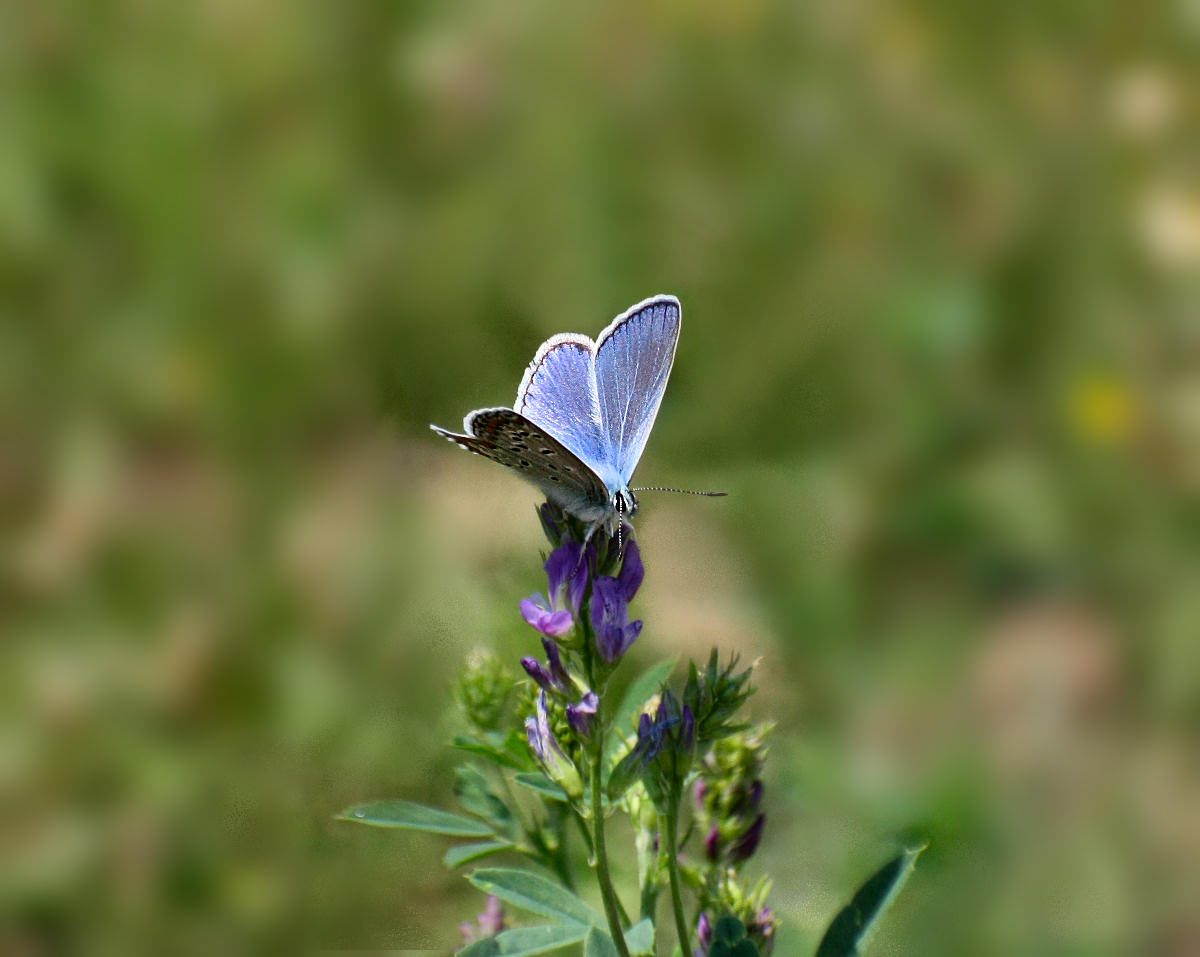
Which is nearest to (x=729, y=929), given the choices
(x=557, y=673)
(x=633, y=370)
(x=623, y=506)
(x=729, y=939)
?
(x=729, y=939)

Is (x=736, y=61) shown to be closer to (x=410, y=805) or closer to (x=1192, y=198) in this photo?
(x=1192, y=198)

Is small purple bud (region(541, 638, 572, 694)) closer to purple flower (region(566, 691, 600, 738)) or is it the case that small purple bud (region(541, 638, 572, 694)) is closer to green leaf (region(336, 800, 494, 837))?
purple flower (region(566, 691, 600, 738))

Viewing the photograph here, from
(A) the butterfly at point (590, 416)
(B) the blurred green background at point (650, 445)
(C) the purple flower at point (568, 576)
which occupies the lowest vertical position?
(C) the purple flower at point (568, 576)

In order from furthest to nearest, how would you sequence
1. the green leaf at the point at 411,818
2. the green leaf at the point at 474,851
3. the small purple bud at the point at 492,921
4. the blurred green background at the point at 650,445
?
the blurred green background at the point at 650,445
the small purple bud at the point at 492,921
the green leaf at the point at 474,851
the green leaf at the point at 411,818

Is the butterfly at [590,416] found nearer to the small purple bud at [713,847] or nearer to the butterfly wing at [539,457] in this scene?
the butterfly wing at [539,457]

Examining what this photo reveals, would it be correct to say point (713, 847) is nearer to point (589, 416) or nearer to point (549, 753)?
point (549, 753)

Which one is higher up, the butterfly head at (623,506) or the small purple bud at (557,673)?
the butterfly head at (623,506)

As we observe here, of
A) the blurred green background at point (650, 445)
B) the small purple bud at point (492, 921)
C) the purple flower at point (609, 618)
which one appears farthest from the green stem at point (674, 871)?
the blurred green background at point (650, 445)

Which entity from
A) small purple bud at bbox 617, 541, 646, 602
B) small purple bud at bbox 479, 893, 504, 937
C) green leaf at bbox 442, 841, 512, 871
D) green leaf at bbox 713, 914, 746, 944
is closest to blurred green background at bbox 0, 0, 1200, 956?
small purple bud at bbox 479, 893, 504, 937
